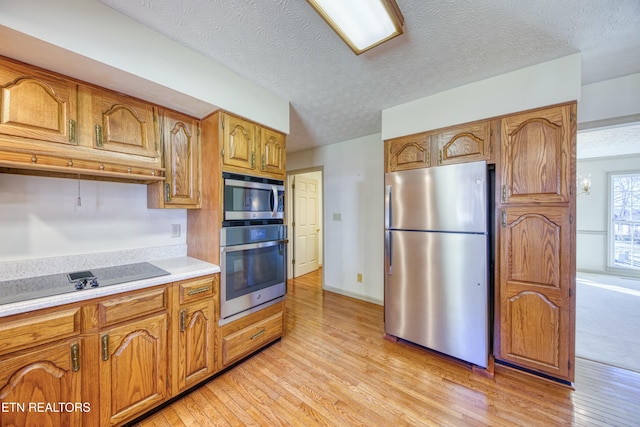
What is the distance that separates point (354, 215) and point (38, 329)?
126 inches

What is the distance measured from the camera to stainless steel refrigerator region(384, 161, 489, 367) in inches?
76.7

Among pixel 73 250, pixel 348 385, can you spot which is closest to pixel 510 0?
pixel 348 385

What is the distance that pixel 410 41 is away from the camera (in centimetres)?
159

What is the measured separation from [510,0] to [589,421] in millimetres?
2576

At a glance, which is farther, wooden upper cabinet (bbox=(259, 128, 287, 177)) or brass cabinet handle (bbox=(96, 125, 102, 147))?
wooden upper cabinet (bbox=(259, 128, 287, 177))

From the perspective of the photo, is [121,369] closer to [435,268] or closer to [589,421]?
[435,268]

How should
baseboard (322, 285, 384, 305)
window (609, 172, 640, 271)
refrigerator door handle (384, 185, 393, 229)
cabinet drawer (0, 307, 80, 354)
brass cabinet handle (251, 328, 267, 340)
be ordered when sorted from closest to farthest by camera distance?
1. cabinet drawer (0, 307, 80, 354)
2. brass cabinet handle (251, 328, 267, 340)
3. refrigerator door handle (384, 185, 393, 229)
4. baseboard (322, 285, 384, 305)
5. window (609, 172, 640, 271)

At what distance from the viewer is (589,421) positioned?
1489 millimetres

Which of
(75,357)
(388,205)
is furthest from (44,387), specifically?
(388,205)

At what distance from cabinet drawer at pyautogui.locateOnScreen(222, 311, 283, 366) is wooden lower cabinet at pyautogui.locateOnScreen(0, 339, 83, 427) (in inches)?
32.0

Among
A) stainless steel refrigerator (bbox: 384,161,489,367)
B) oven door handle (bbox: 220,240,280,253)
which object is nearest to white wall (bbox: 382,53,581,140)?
stainless steel refrigerator (bbox: 384,161,489,367)

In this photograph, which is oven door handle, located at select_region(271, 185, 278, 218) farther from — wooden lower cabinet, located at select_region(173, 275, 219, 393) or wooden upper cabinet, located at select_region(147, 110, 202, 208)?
wooden lower cabinet, located at select_region(173, 275, 219, 393)

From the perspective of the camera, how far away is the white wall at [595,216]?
5.02m

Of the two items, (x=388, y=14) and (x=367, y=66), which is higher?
(x=367, y=66)
